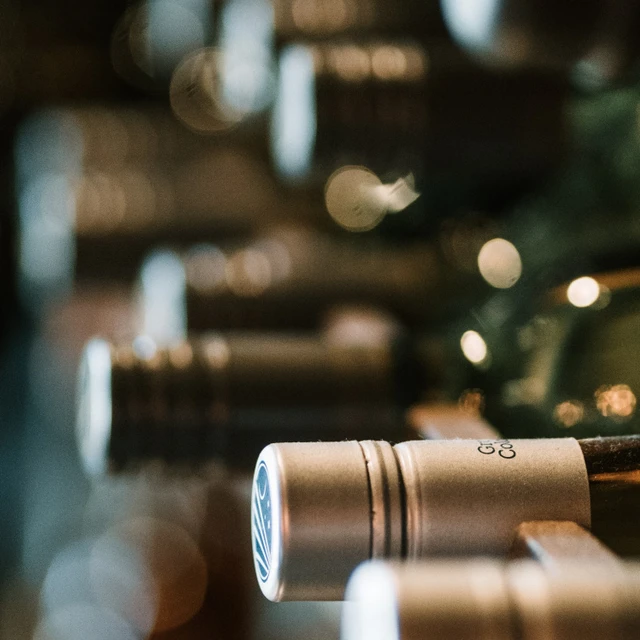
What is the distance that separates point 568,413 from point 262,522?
0.19 m

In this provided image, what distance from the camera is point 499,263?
0.62 meters

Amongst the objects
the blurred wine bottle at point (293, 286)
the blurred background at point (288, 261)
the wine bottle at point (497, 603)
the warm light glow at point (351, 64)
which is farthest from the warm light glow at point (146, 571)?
the wine bottle at point (497, 603)

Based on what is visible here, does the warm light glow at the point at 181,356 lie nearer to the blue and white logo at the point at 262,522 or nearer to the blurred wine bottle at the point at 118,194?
the blue and white logo at the point at 262,522

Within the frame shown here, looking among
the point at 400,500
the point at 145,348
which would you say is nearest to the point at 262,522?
the point at 400,500

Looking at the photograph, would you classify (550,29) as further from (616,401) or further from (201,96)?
(201,96)

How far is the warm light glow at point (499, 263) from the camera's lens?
22.8 inches

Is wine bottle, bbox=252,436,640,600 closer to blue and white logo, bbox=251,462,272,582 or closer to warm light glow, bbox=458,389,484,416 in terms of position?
blue and white logo, bbox=251,462,272,582

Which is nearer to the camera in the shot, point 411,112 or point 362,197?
point 411,112

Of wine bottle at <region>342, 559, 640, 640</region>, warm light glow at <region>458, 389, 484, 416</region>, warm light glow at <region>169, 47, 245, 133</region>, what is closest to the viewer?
wine bottle at <region>342, 559, 640, 640</region>

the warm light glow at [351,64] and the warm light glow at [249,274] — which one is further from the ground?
the warm light glow at [351,64]

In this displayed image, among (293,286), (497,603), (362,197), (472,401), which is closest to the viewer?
(497,603)

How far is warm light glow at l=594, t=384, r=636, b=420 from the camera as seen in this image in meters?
0.40

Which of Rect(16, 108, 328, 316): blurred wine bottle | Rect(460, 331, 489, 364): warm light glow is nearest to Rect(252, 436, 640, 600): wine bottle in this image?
Rect(460, 331, 489, 364): warm light glow

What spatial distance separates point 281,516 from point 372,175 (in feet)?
1.68
